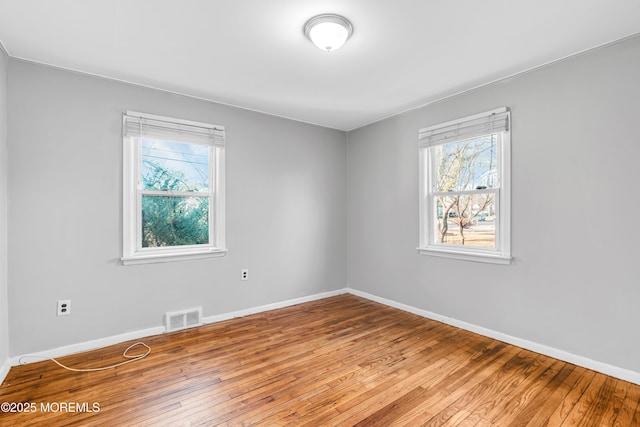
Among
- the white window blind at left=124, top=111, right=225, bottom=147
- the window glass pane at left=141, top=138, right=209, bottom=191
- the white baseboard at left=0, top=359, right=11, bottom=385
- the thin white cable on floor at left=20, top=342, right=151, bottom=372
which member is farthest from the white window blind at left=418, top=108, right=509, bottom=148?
the white baseboard at left=0, top=359, right=11, bottom=385

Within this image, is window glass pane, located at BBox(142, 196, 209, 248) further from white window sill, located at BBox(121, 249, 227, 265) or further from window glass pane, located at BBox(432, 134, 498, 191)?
window glass pane, located at BBox(432, 134, 498, 191)

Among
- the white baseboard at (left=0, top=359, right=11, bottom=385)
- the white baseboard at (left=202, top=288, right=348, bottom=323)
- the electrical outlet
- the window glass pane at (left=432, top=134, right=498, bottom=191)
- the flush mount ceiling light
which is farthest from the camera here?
the white baseboard at (left=202, top=288, right=348, bottom=323)

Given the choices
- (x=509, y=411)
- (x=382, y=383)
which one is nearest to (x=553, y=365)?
(x=509, y=411)

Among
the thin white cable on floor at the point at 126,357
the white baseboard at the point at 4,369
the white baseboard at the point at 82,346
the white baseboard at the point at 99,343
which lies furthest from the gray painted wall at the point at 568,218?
the white baseboard at the point at 4,369

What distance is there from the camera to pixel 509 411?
1.94 meters

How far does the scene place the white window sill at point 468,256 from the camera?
116 inches

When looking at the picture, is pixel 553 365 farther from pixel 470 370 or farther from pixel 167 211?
pixel 167 211

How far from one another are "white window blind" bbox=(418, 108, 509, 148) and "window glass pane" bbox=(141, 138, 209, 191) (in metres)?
2.53

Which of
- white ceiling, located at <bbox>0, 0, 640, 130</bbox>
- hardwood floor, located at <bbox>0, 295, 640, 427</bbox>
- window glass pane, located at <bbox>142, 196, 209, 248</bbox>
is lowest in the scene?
hardwood floor, located at <bbox>0, 295, 640, 427</bbox>

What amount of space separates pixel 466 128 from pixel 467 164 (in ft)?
1.25

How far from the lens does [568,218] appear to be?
8.41ft

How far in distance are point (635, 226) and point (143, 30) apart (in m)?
3.72

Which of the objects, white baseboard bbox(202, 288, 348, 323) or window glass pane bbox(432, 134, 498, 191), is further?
white baseboard bbox(202, 288, 348, 323)

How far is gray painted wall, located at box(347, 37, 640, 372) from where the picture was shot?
229 cm
